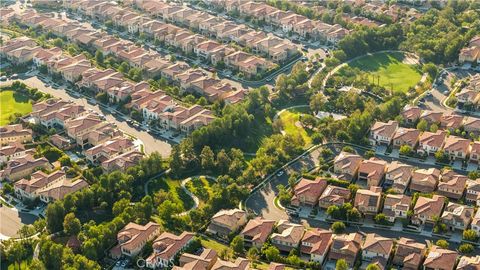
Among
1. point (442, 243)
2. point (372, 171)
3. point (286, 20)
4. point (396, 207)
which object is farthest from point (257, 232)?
point (286, 20)

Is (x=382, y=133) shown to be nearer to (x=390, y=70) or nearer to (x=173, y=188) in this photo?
(x=390, y=70)

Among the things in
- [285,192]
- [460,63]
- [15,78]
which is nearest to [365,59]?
[460,63]

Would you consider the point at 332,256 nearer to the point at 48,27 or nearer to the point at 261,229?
the point at 261,229

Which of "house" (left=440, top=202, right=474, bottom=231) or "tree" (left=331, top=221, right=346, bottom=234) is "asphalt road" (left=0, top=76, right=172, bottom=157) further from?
"house" (left=440, top=202, right=474, bottom=231)

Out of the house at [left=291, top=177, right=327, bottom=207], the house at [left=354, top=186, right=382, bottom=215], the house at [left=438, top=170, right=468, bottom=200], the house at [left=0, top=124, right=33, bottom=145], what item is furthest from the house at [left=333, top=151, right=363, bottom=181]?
the house at [left=0, top=124, right=33, bottom=145]

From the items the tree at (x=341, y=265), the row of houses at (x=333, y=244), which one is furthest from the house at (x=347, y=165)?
the tree at (x=341, y=265)

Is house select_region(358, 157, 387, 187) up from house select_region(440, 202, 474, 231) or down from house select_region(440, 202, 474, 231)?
down
